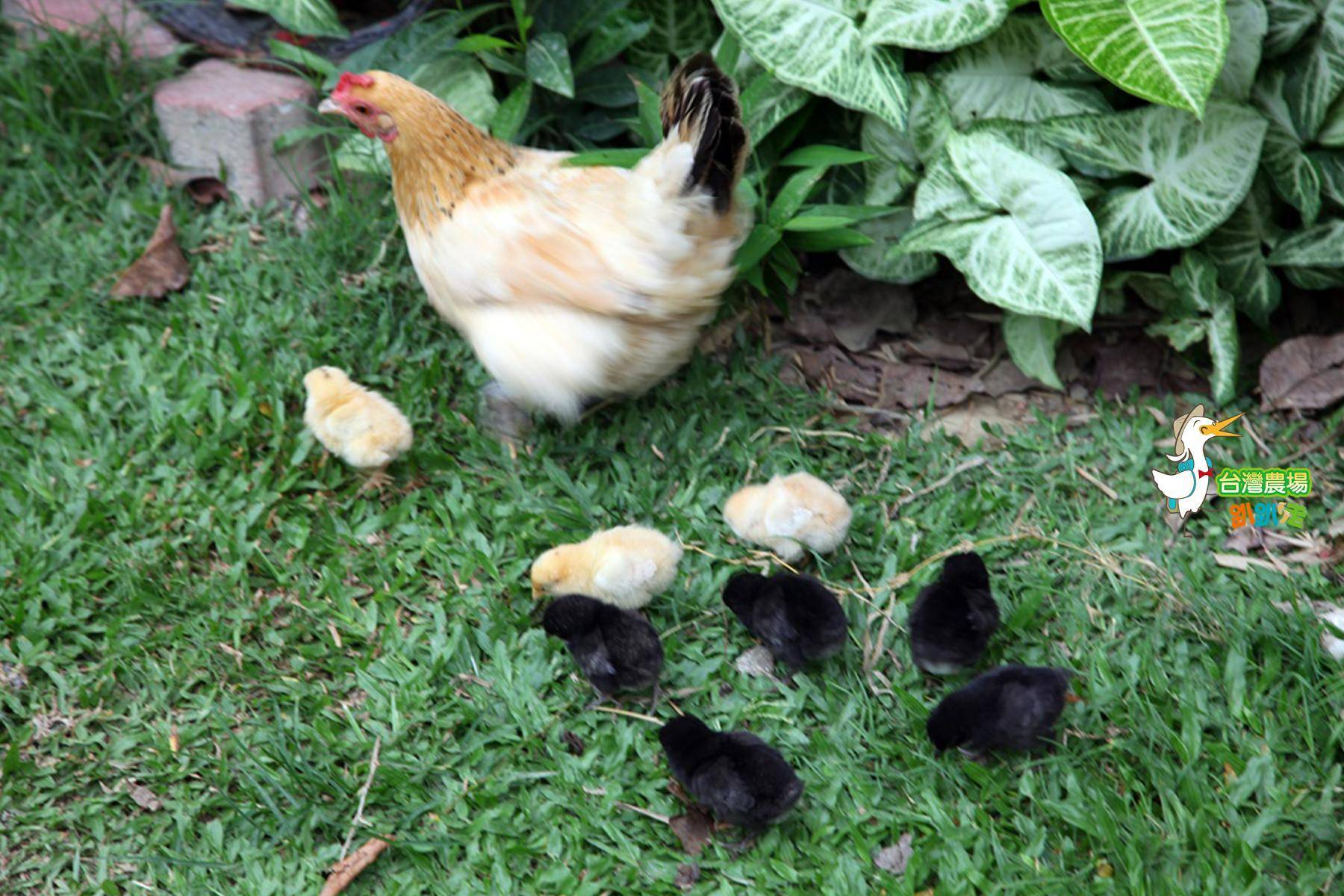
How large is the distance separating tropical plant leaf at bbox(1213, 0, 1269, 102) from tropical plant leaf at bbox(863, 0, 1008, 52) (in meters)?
0.59

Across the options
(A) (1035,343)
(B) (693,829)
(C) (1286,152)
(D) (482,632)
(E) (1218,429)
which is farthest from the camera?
(A) (1035,343)

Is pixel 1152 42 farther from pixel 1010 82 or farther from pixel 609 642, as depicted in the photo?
pixel 609 642

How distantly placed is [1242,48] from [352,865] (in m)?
2.93

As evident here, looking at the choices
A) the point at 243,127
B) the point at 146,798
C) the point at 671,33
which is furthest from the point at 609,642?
the point at 243,127

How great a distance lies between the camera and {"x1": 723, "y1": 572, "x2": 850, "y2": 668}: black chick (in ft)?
8.63

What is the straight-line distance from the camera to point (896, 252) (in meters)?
3.33

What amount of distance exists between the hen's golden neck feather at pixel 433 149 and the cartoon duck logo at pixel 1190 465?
77.6 inches

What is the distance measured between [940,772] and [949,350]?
1.47 m

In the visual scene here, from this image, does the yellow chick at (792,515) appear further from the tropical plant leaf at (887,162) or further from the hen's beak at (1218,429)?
the hen's beak at (1218,429)

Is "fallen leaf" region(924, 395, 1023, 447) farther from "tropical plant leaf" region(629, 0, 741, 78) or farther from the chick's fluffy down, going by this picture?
the chick's fluffy down

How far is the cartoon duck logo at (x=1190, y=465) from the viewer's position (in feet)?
10.2

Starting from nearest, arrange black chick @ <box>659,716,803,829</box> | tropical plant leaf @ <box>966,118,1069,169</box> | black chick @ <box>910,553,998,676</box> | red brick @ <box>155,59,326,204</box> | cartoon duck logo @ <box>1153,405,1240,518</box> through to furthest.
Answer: black chick @ <box>659,716,803,829</box>
black chick @ <box>910,553,998,676</box>
cartoon duck logo @ <box>1153,405,1240,518</box>
tropical plant leaf @ <box>966,118,1069,169</box>
red brick @ <box>155,59,326,204</box>

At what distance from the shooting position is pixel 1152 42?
111 inches

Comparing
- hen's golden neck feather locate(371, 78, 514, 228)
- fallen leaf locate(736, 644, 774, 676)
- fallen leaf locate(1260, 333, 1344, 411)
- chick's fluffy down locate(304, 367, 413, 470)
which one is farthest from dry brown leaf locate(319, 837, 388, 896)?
fallen leaf locate(1260, 333, 1344, 411)
